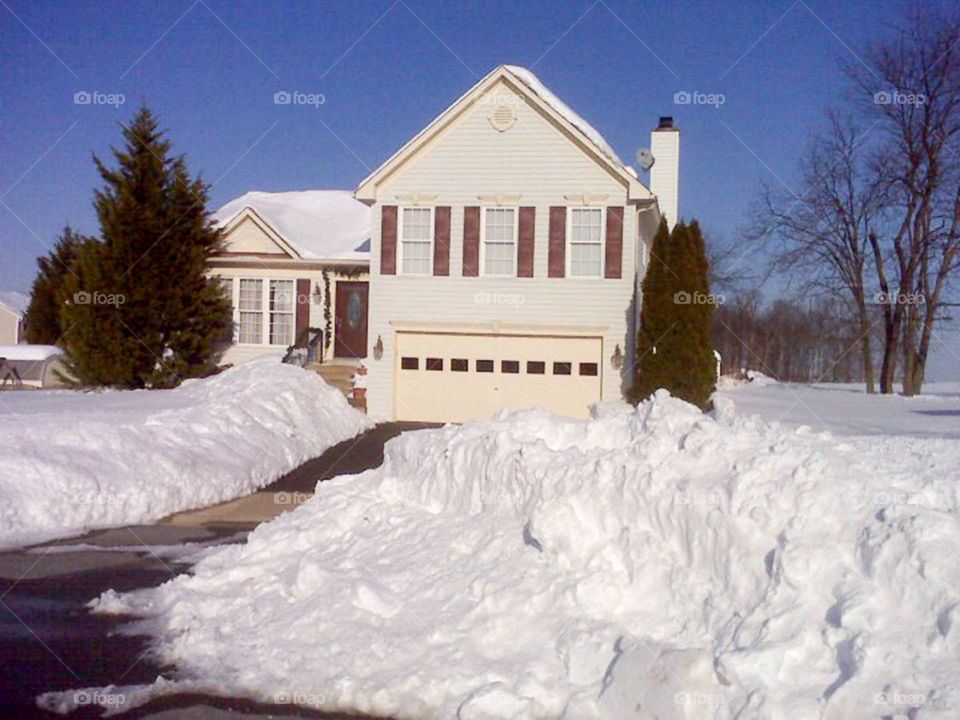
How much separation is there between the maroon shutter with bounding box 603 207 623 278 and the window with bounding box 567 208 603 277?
173 millimetres

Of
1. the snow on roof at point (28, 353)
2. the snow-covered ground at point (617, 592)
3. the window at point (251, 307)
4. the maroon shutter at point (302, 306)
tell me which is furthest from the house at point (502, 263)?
the snow on roof at point (28, 353)

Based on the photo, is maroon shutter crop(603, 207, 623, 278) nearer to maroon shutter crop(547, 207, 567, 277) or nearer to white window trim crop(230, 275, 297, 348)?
maroon shutter crop(547, 207, 567, 277)

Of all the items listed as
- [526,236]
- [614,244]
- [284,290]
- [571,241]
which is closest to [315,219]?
[284,290]

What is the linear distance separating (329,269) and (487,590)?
775 inches

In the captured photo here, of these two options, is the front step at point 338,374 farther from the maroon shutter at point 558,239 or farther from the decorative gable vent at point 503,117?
the decorative gable vent at point 503,117

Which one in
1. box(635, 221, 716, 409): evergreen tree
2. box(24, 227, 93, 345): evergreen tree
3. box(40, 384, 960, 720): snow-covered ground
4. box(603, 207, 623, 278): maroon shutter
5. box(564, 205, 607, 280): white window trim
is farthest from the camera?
box(24, 227, 93, 345): evergreen tree

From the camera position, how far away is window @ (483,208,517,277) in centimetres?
2292

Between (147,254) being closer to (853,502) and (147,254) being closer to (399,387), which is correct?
(399,387)

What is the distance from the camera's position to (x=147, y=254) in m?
23.9

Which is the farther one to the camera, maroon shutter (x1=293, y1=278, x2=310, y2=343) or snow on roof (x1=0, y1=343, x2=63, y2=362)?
snow on roof (x1=0, y1=343, x2=63, y2=362)

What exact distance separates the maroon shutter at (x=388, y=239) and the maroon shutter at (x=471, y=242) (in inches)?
65.6

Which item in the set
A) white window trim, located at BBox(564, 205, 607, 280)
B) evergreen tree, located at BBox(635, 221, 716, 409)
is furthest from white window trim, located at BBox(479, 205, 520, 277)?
evergreen tree, located at BBox(635, 221, 716, 409)

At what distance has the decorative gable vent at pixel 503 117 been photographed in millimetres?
22781

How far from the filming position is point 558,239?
22.7 meters
